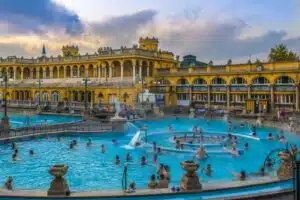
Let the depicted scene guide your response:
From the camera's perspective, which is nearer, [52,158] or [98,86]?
[52,158]

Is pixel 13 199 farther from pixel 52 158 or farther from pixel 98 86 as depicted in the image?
pixel 98 86

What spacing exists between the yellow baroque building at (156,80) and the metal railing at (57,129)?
80.0 feet

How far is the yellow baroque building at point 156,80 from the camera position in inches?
2053

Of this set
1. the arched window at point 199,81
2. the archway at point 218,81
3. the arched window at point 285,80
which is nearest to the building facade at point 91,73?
the arched window at point 199,81

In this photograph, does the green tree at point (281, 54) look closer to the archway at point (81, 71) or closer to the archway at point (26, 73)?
the archway at point (81, 71)

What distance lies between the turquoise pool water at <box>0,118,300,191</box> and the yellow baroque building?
17.9 meters

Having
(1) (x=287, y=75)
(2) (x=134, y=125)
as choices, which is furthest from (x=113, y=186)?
(1) (x=287, y=75)

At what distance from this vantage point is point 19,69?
90.3 metres

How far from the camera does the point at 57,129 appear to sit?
113ft

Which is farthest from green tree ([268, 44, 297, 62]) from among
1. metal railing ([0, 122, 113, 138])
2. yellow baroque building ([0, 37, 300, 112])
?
metal railing ([0, 122, 113, 138])

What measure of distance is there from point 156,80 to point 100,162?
44.0m

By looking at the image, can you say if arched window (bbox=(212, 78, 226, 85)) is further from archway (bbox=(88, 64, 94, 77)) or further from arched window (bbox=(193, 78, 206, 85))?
archway (bbox=(88, 64, 94, 77))

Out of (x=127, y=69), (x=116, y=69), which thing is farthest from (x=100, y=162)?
(x=116, y=69)

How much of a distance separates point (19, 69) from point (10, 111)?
28357 millimetres
